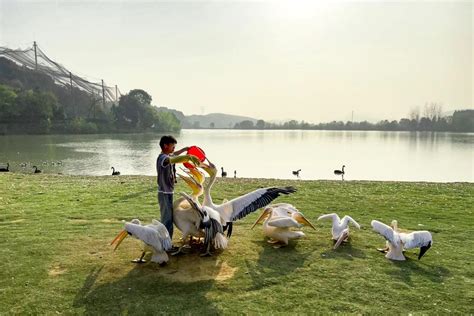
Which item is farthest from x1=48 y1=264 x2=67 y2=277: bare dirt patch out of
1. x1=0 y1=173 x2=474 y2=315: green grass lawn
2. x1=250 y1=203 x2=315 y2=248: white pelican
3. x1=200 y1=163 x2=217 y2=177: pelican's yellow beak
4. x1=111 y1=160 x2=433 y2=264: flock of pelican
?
x1=250 y1=203 x2=315 y2=248: white pelican

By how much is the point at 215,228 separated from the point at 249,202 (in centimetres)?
96

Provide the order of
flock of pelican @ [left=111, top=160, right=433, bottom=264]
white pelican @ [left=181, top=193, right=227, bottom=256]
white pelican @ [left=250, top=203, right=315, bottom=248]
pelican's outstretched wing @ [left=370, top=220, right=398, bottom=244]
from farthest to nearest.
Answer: white pelican @ [left=250, top=203, right=315, bottom=248] < pelican's outstretched wing @ [left=370, top=220, right=398, bottom=244] < white pelican @ [left=181, top=193, right=227, bottom=256] < flock of pelican @ [left=111, top=160, right=433, bottom=264]

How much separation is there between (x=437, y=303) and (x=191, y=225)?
12.7 feet

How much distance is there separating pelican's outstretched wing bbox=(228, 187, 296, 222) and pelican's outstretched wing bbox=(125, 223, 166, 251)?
4.73 feet

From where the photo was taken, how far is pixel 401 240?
6410 millimetres

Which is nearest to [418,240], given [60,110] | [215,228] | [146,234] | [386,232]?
[386,232]

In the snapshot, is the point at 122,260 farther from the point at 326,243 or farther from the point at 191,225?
the point at 326,243

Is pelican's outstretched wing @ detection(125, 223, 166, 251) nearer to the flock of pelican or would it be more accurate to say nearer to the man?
the flock of pelican

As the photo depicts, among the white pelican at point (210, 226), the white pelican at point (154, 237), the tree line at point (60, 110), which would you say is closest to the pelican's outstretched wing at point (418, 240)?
the white pelican at point (210, 226)

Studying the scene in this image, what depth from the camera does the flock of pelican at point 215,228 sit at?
19.1ft

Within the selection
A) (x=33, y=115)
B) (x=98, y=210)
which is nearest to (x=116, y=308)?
(x=98, y=210)

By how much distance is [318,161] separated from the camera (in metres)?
36.8

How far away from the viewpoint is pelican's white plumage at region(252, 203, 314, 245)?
6.84 meters

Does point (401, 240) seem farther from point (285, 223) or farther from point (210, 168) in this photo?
point (210, 168)
